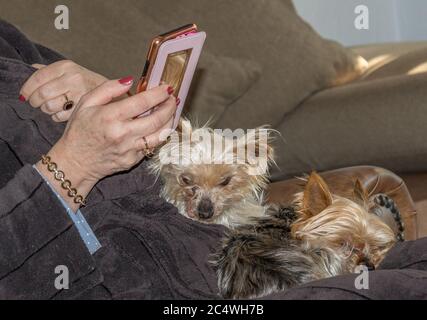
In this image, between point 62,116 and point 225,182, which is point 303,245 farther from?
point 62,116

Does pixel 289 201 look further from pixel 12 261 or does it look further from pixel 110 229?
pixel 12 261

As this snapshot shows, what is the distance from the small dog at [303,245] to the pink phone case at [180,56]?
0.35 metres

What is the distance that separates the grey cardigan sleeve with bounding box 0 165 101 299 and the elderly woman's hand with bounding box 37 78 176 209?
2.8 inches

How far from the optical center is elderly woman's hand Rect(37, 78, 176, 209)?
4.37 ft

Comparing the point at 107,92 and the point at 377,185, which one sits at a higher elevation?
the point at 107,92

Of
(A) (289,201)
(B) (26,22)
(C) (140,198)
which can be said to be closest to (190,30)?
(C) (140,198)

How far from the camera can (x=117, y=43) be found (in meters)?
2.28

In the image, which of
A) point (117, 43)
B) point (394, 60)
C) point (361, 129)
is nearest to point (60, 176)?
point (117, 43)

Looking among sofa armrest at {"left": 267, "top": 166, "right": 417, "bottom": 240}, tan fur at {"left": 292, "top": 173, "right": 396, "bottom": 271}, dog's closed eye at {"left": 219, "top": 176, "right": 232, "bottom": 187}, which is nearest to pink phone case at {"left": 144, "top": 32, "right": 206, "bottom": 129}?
tan fur at {"left": 292, "top": 173, "right": 396, "bottom": 271}

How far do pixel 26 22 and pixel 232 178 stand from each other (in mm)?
858

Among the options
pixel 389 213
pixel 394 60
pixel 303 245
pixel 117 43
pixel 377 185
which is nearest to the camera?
pixel 303 245

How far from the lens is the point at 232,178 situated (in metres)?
1.88

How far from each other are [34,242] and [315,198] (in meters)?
0.61

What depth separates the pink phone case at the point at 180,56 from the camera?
1.32 m
